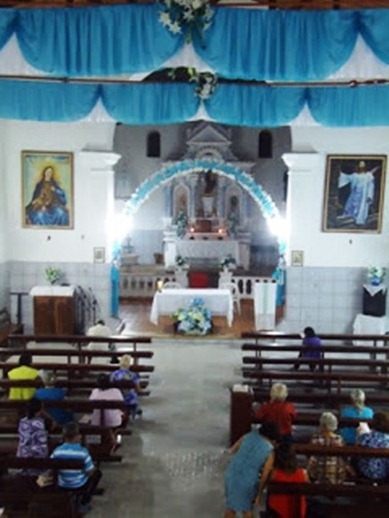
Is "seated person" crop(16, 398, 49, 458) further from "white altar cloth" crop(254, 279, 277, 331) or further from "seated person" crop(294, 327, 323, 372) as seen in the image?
"white altar cloth" crop(254, 279, 277, 331)

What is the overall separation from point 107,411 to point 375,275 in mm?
8128

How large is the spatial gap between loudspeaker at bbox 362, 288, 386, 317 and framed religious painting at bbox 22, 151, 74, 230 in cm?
689

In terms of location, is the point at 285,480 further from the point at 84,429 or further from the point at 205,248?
the point at 205,248

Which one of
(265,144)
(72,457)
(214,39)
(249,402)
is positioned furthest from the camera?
(265,144)

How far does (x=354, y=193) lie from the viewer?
45.1ft

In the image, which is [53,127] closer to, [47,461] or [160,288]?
[160,288]

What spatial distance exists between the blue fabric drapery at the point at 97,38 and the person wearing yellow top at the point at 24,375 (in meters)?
3.88

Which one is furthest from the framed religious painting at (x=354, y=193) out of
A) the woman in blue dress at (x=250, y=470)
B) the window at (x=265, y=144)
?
the window at (x=265, y=144)

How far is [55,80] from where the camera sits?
10570 mm

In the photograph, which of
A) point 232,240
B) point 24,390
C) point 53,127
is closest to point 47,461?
point 24,390

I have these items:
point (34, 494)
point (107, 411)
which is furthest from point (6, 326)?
point (34, 494)

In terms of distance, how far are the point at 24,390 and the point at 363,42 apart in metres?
5.89

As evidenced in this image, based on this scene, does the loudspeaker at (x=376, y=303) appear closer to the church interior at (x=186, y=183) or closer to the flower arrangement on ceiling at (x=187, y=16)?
the church interior at (x=186, y=183)

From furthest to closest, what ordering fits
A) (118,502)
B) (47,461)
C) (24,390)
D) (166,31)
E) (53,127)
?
(53,127) → (24,390) → (166,31) → (118,502) → (47,461)
